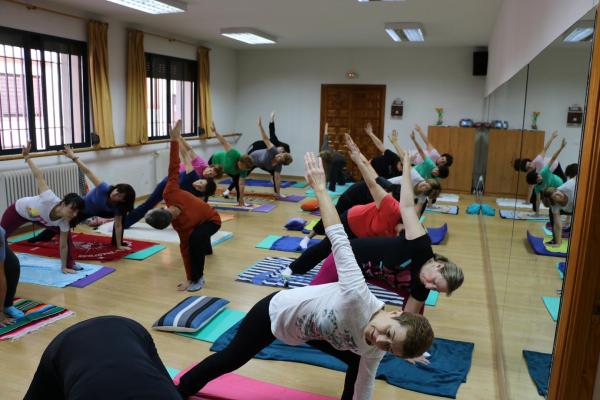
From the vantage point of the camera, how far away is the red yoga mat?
488 centimetres

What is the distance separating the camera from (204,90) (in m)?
9.27

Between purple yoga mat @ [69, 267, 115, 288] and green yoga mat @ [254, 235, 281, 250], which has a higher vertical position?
green yoga mat @ [254, 235, 281, 250]

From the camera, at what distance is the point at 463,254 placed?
537cm

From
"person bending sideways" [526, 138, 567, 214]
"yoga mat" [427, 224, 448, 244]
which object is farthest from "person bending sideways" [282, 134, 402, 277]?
"yoga mat" [427, 224, 448, 244]

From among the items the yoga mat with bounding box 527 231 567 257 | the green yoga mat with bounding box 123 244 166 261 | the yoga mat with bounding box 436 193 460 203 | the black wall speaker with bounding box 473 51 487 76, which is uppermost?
the black wall speaker with bounding box 473 51 487 76

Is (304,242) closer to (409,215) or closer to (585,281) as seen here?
(409,215)

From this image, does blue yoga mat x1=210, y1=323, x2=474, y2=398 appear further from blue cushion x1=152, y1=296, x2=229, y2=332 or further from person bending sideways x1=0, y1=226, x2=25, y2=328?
person bending sideways x1=0, y1=226, x2=25, y2=328

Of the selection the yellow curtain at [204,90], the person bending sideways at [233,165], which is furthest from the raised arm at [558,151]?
the yellow curtain at [204,90]

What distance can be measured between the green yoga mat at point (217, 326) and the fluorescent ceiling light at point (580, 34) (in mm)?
2646

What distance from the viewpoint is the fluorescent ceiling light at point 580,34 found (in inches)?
66.9

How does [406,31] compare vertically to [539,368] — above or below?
above

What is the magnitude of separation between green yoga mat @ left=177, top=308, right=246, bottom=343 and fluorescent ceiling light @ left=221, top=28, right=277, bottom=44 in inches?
202

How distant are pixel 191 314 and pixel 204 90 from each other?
6.55 metres

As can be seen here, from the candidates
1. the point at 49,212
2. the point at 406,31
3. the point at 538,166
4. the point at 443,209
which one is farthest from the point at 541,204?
the point at 406,31
